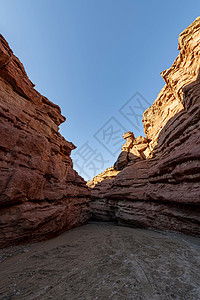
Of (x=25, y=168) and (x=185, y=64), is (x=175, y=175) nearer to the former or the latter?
(x=25, y=168)

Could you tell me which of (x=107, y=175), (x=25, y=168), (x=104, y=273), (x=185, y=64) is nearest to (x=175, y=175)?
(x=104, y=273)

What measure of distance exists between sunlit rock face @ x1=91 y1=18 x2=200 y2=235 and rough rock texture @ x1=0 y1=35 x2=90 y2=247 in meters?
7.06

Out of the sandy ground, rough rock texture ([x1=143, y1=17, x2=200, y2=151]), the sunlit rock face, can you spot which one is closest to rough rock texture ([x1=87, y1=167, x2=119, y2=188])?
the sunlit rock face

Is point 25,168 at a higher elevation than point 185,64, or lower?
lower

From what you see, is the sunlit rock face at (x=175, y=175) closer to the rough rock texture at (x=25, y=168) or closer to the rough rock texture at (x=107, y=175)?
the rough rock texture at (x=25, y=168)

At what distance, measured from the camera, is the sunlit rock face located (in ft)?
22.9

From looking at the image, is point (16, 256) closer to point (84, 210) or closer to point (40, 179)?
point (40, 179)

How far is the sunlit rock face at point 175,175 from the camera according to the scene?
6988 mm

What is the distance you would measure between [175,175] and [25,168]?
437 inches

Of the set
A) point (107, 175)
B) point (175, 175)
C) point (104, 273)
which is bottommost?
point (104, 273)

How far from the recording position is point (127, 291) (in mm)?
2717

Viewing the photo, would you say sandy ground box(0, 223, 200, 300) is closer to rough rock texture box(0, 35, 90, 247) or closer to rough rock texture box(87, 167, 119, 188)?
rough rock texture box(0, 35, 90, 247)

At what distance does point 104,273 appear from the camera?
11.5 ft

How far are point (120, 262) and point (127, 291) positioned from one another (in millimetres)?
1668
